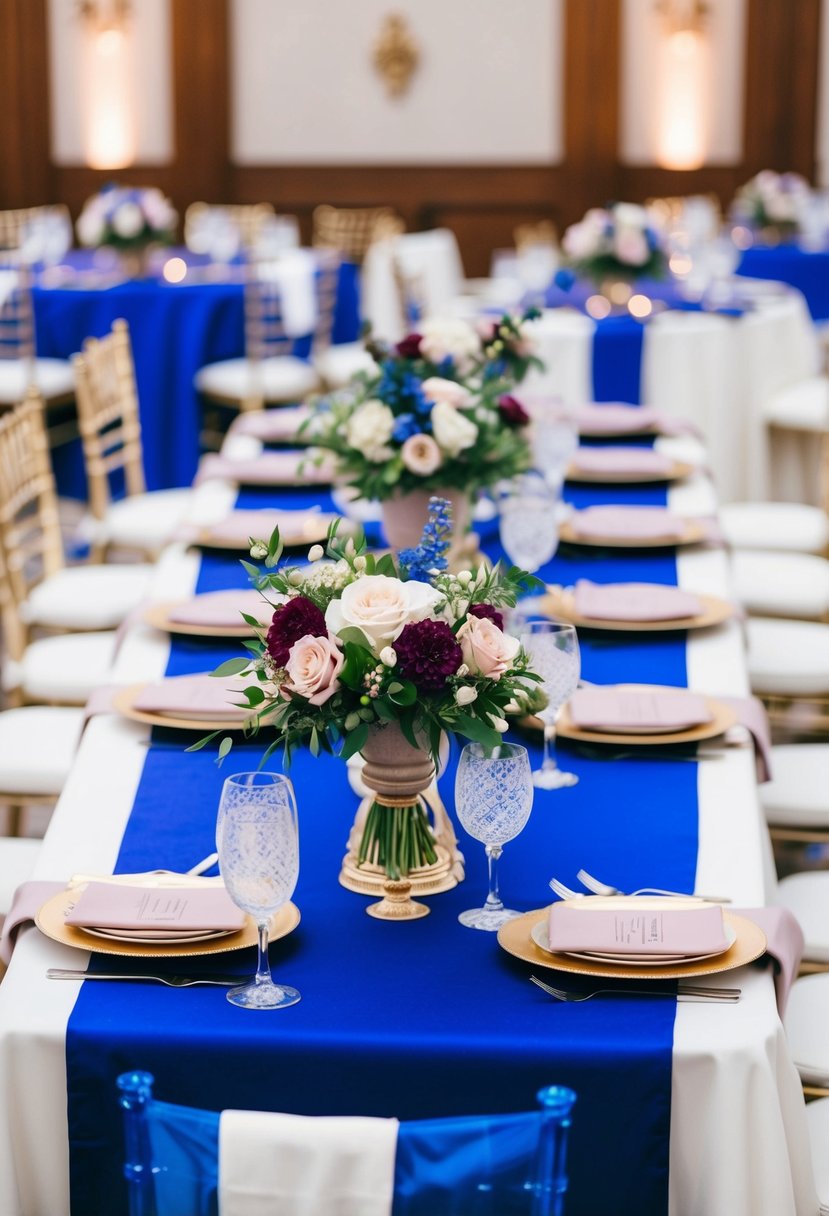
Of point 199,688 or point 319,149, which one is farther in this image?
point 319,149

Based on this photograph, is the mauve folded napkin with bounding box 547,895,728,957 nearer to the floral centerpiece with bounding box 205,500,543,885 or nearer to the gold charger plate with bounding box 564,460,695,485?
the floral centerpiece with bounding box 205,500,543,885

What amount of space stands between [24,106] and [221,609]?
30.0 ft

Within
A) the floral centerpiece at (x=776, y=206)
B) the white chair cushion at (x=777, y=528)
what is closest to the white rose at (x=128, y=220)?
the floral centerpiece at (x=776, y=206)

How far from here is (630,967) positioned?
1740 millimetres

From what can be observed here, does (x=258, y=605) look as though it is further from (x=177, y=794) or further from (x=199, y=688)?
(x=177, y=794)

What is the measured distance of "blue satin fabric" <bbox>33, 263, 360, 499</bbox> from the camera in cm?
728

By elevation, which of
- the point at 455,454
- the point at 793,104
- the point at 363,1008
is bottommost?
the point at 363,1008

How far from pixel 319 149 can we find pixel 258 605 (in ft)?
28.9

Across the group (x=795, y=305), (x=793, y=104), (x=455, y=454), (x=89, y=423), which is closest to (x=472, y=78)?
(x=793, y=104)

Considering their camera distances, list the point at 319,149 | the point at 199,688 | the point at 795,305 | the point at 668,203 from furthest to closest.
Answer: the point at 319,149
the point at 668,203
the point at 795,305
the point at 199,688

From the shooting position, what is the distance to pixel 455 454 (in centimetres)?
297

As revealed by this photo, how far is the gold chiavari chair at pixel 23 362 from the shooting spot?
7.12m

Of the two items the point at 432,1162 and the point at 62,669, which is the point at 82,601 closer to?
the point at 62,669

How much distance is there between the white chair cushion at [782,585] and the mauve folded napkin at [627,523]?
0.53 m
